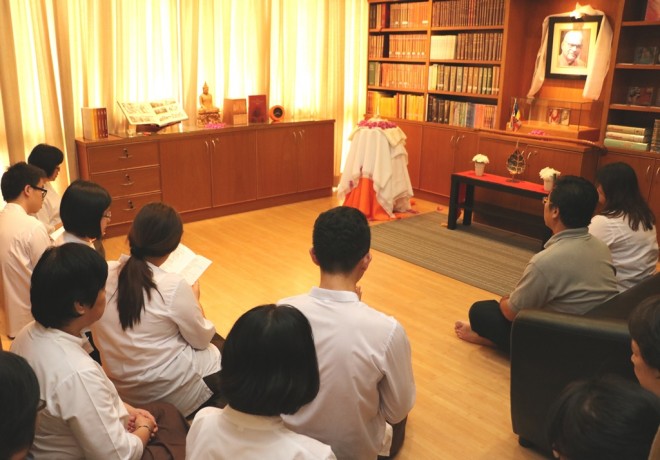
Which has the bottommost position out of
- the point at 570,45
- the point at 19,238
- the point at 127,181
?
the point at 127,181

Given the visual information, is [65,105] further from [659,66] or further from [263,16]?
[659,66]

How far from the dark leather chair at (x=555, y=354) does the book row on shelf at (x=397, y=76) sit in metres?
4.28

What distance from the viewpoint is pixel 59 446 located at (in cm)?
155

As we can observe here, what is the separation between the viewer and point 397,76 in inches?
259

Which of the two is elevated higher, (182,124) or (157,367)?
(182,124)

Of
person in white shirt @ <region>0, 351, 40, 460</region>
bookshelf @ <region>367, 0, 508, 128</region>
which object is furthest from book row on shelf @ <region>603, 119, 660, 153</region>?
person in white shirt @ <region>0, 351, 40, 460</region>

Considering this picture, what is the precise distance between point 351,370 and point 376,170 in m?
4.08

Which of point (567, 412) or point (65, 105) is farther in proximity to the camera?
point (65, 105)

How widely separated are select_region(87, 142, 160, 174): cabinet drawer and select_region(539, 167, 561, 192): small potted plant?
326 centimetres

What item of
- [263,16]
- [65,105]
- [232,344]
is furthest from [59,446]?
[263,16]

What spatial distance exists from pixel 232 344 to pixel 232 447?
204 millimetres

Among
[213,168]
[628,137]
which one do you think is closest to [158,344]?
[213,168]

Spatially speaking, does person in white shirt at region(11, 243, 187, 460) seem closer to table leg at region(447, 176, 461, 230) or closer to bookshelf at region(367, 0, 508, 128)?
table leg at region(447, 176, 461, 230)

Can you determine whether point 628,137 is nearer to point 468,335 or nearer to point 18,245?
point 468,335
